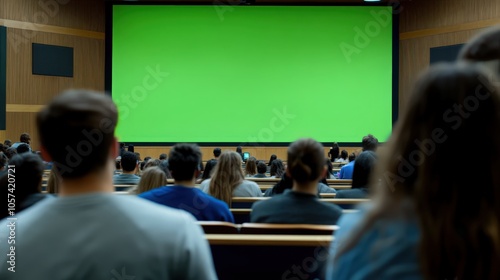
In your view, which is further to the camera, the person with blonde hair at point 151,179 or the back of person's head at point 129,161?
the back of person's head at point 129,161

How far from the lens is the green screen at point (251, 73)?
566 inches

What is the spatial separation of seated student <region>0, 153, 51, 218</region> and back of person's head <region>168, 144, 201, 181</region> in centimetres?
115

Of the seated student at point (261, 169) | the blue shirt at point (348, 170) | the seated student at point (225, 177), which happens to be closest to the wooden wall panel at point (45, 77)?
the seated student at point (261, 169)

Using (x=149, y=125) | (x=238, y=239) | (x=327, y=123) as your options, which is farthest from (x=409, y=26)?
(x=238, y=239)

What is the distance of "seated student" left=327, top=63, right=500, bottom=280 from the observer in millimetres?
1043

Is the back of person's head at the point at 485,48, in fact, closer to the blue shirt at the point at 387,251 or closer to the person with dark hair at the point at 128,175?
the blue shirt at the point at 387,251

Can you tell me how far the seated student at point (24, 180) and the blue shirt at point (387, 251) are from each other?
1833 millimetres

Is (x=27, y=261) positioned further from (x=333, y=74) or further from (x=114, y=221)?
(x=333, y=74)

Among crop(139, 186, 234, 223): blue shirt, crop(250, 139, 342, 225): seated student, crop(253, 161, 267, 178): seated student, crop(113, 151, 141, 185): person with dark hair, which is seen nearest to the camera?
crop(250, 139, 342, 225): seated student

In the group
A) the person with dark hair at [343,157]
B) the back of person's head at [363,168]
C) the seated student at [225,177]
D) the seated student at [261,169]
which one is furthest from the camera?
the person with dark hair at [343,157]

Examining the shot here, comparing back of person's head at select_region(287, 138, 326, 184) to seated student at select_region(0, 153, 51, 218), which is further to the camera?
back of person's head at select_region(287, 138, 326, 184)

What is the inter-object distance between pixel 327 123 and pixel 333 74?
121 cm

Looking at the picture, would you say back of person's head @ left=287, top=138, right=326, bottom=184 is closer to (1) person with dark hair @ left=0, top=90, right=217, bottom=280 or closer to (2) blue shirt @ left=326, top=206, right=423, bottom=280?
(1) person with dark hair @ left=0, top=90, right=217, bottom=280

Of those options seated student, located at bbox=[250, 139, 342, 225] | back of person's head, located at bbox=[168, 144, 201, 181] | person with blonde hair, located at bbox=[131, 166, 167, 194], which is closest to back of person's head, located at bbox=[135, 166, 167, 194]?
person with blonde hair, located at bbox=[131, 166, 167, 194]
